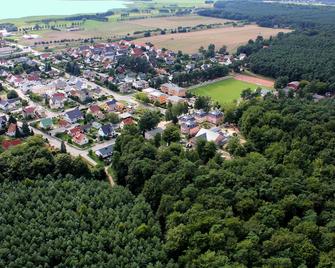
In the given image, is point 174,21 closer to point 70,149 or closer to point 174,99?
point 174,99

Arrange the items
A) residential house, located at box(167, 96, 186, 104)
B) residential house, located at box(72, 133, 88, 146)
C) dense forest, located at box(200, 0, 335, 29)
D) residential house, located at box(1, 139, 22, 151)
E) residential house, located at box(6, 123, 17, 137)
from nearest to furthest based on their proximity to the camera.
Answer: residential house, located at box(1, 139, 22, 151) → residential house, located at box(72, 133, 88, 146) → residential house, located at box(6, 123, 17, 137) → residential house, located at box(167, 96, 186, 104) → dense forest, located at box(200, 0, 335, 29)

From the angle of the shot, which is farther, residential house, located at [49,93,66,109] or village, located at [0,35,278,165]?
residential house, located at [49,93,66,109]

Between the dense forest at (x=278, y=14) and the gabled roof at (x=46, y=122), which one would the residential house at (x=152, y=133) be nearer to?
the gabled roof at (x=46, y=122)

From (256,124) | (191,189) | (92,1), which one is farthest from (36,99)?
(92,1)

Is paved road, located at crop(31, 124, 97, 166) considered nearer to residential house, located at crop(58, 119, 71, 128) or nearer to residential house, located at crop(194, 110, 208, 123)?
residential house, located at crop(58, 119, 71, 128)

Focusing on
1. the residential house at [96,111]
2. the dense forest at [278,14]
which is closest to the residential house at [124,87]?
the residential house at [96,111]

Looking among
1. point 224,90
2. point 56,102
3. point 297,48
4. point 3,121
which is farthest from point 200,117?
point 297,48

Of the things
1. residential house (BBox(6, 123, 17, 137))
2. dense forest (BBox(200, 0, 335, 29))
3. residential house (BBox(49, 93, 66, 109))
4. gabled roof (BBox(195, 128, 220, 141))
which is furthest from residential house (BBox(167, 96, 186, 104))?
dense forest (BBox(200, 0, 335, 29))
